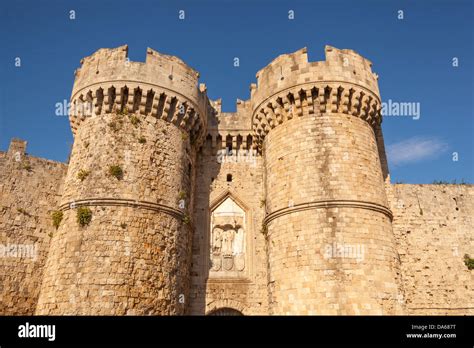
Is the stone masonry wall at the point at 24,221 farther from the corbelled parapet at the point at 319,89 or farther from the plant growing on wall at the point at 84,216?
the corbelled parapet at the point at 319,89

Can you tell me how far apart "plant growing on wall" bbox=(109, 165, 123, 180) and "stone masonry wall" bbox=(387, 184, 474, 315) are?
8643mm

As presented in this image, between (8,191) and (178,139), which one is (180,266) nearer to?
(178,139)

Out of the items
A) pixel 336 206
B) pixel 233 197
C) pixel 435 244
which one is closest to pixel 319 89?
pixel 336 206

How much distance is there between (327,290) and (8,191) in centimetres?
954

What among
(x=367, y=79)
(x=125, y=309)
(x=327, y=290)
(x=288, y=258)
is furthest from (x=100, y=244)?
(x=367, y=79)

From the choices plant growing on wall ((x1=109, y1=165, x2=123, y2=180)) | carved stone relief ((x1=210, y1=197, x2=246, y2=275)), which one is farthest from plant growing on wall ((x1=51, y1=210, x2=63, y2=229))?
carved stone relief ((x1=210, y1=197, x2=246, y2=275))

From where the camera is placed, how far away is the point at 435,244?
483 inches

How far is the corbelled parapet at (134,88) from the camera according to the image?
11164 millimetres

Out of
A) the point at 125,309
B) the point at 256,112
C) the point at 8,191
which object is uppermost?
the point at 256,112

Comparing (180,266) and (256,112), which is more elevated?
(256,112)

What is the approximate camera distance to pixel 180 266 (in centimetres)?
1072

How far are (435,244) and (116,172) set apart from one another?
33.3 feet

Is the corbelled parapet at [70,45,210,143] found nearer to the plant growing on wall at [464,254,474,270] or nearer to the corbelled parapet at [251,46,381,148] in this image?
the corbelled parapet at [251,46,381,148]
